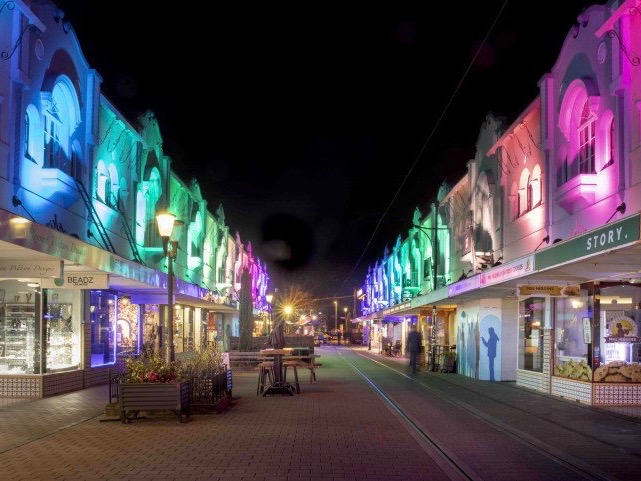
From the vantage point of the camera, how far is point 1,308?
17.1 meters

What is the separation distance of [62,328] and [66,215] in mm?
2794

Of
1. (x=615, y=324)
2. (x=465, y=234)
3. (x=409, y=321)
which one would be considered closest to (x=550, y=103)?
(x=615, y=324)

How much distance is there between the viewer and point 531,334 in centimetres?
2055

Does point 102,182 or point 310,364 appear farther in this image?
point 102,182

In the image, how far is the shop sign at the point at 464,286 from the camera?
20.2 meters

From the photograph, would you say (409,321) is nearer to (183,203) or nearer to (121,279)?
(183,203)

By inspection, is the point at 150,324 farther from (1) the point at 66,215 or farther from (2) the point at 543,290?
(2) the point at 543,290

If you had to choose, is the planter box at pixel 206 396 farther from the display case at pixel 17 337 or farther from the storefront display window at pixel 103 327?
the storefront display window at pixel 103 327

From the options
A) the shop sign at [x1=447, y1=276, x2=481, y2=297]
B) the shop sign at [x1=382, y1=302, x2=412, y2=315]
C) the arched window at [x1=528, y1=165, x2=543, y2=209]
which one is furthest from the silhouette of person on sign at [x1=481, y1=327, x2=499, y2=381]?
the shop sign at [x1=382, y1=302, x2=412, y2=315]

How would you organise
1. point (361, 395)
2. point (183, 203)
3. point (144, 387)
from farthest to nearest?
point (183, 203) → point (361, 395) → point (144, 387)

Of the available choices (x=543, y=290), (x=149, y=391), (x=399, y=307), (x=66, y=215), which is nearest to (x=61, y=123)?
(x=66, y=215)

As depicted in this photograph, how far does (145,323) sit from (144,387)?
54.4ft

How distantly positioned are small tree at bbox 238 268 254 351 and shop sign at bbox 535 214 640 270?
1584cm

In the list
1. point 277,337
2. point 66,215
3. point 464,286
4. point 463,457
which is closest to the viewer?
point 463,457
